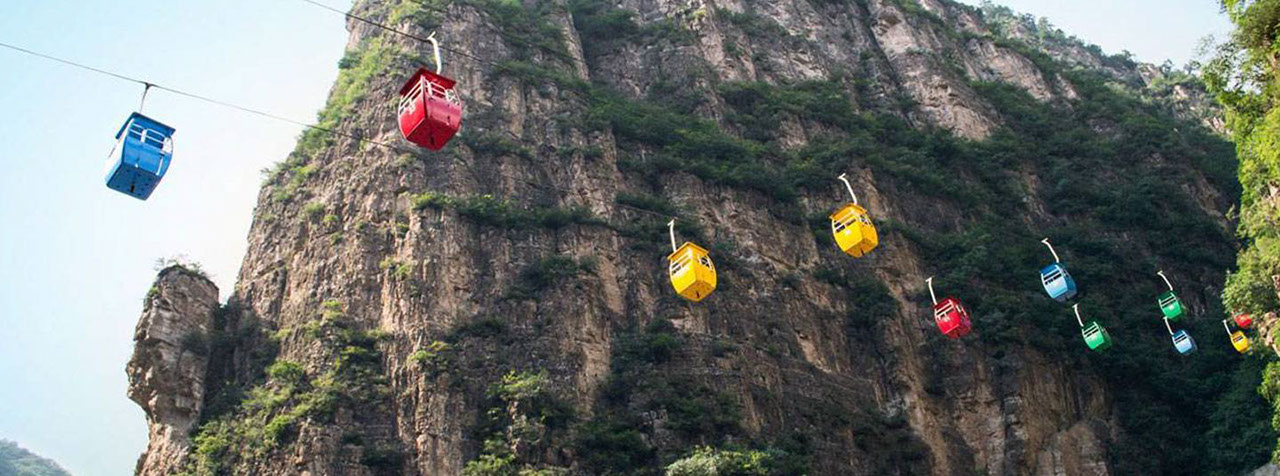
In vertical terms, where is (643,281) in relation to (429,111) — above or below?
above

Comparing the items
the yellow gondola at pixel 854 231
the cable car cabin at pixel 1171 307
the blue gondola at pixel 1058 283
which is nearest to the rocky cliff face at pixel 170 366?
the yellow gondola at pixel 854 231

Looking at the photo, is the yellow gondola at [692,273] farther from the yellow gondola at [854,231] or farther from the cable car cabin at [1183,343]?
the cable car cabin at [1183,343]

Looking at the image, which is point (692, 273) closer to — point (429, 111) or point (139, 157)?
point (429, 111)

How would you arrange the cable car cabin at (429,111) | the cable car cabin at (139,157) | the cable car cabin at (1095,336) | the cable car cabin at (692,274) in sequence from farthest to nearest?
1. the cable car cabin at (1095,336)
2. the cable car cabin at (692,274)
3. the cable car cabin at (429,111)
4. the cable car cabin at (139,157)

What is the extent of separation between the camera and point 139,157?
12359 mm

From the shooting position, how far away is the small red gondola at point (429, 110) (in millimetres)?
12867

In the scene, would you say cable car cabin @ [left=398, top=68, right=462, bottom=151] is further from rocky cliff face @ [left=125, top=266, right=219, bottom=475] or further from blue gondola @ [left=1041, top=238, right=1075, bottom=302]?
blue gondola @ [left=1041, top=238, right=1075, bottom=302]

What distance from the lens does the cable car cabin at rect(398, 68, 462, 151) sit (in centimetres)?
1287

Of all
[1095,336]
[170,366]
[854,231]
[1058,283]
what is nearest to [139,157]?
[854,231]

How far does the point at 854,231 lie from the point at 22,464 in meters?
77.1

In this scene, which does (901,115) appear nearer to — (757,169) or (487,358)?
(757,169)

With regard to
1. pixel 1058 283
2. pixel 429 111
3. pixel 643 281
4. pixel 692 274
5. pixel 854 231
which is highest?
pixel 643 281

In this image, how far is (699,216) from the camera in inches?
1157

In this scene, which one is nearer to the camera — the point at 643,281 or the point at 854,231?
the point at 854,231
